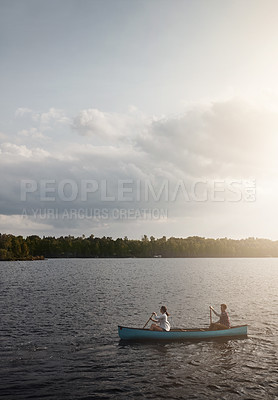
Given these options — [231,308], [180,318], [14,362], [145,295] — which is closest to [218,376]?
[14,362]

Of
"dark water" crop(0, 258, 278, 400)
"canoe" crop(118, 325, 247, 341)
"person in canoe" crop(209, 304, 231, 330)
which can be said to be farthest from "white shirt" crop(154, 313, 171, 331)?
"person in canoe" crop(209, 304, 231, 330)

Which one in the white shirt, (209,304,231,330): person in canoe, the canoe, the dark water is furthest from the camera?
(209,304,231,330): person in canoe

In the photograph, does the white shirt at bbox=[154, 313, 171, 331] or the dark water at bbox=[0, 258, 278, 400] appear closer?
the dark water at bbox=[0, 258, 278, 400]

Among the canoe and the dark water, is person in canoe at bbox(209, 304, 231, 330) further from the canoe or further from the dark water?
the dark water

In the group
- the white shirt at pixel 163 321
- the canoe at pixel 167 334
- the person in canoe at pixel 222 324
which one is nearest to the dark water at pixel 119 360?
the canoe at pixel 167 334

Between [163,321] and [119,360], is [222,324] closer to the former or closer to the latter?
[163,321]

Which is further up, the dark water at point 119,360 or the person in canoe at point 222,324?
the person in canoe at point 222,324

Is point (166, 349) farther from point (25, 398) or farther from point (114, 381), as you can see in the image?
point (25, 398)

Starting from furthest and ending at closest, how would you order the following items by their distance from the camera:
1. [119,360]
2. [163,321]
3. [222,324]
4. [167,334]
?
[222,324] < [163,321] < [167,334] < [119,360]

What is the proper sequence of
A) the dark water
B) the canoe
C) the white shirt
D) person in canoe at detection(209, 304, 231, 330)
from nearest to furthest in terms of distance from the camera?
the dark water, the canoe, the white shirt, person in canoe at detection(209, 304, 231, 330)

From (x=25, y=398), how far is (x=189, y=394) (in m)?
8.53

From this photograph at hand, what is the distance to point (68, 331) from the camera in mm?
32219

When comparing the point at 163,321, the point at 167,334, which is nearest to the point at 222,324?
the point at 167,334

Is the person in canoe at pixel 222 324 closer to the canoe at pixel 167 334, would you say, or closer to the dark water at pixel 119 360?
the canoe at pixel 167 334
